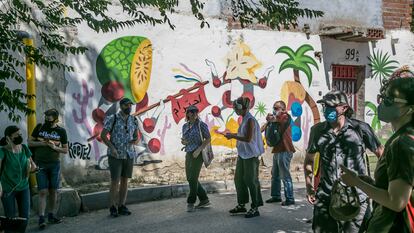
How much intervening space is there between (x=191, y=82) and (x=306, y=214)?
4255 millimetres

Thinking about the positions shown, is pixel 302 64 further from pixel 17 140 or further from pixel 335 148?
pixel 335 148

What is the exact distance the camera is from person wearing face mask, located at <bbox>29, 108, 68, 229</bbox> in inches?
289

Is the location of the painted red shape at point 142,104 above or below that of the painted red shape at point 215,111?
above

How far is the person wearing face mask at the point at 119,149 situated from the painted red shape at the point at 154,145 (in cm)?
248

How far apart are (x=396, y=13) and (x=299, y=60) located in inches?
133

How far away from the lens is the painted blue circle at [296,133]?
12.4 m

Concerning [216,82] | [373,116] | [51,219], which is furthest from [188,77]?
[373,116]

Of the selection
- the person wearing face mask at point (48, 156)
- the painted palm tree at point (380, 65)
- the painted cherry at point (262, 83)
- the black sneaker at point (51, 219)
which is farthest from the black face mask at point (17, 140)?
the painted palm tree at point (380, 65)

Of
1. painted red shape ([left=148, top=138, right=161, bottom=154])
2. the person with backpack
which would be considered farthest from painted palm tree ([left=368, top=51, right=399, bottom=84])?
painted red shape ([left=148, top=138, right=161, bottom=154])

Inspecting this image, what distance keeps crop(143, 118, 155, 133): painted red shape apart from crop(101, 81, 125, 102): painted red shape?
0.73 metres

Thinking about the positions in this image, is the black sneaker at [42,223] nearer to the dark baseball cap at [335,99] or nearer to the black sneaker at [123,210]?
the black sneaker at [123,210]

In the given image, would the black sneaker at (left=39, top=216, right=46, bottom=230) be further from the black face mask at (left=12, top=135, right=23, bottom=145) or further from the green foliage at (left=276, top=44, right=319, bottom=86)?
the green foliage at (left=276, top=44, right=319, bottom=86)

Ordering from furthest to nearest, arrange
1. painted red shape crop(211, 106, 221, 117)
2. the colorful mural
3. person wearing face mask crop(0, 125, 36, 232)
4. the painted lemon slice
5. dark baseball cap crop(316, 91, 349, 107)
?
the colorful mural → painted red shape crop(211, 106, 221, 117) → the painted lemon slice → person wearing face mask crop(0, 125, 36, 232) → dark baseball cap crop(316, 91, 349, 107)

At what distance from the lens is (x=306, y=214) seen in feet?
25.7
